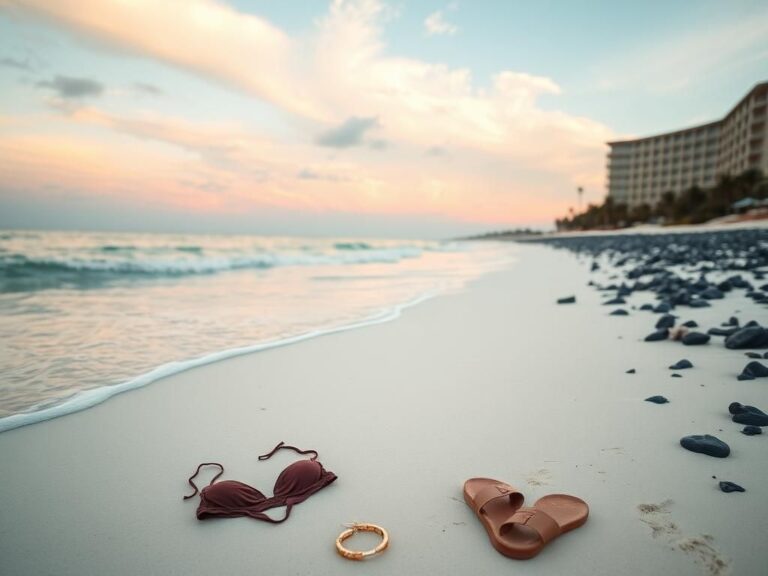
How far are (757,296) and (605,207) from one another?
77.9m

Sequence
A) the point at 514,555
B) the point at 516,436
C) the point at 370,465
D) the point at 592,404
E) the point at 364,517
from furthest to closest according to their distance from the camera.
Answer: the point at 592,404 < the point at 516,436 < the point at 370,465 < the point at 364,517 < the point at 514,555

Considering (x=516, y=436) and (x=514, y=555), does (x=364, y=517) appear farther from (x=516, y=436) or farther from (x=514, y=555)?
(x=516, y=436)

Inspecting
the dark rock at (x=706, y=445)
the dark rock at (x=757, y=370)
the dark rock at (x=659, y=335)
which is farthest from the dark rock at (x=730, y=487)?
the dark rock at (x=659, y=335)

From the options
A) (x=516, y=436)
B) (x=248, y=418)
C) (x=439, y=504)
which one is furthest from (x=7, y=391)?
(x=516, y=436)

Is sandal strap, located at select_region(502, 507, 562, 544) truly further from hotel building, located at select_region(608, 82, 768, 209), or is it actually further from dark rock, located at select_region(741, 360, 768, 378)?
hotel building, located at select_region(608, 82, 768, 209)

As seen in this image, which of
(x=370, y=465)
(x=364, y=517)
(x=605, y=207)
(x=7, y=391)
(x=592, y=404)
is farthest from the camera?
(x=605, y=207)

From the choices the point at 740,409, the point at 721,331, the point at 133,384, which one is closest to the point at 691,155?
the point at 721,331

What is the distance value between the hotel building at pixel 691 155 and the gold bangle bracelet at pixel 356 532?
289ft

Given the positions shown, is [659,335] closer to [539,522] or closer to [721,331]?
[721,331]

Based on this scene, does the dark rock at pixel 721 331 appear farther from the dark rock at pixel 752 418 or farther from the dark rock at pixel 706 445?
the dark rock at pixel 706 445

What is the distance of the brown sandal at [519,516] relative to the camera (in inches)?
48.0

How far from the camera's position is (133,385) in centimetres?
278

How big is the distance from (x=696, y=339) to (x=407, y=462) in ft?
9.27

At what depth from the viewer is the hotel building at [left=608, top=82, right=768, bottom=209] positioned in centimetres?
6488
